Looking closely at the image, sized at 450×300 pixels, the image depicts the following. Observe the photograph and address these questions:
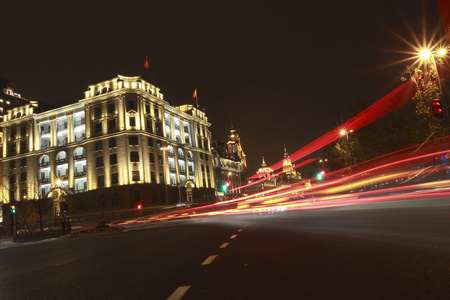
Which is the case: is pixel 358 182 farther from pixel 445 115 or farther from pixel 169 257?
pixel 169 257

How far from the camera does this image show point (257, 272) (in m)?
5.70

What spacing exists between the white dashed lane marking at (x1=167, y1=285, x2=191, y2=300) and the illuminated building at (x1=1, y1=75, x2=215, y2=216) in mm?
50036

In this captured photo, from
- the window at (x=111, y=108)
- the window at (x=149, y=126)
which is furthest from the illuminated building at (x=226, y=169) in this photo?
the window at (x=111, y=108)

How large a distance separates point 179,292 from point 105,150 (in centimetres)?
6102

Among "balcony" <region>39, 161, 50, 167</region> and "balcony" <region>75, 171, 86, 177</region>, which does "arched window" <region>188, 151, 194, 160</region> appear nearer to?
"balcony" <region>75, 171, 86, 177</region>

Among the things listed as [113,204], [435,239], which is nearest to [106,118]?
[113,204]

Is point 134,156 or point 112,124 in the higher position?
point 112,124

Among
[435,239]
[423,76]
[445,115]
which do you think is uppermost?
[423,76]

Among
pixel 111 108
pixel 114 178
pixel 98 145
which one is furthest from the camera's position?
pixel 98 145

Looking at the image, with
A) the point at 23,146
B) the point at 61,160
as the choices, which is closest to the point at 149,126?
the point at 61,160

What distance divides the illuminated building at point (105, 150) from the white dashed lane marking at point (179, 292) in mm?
50036

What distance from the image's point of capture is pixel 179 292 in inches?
183

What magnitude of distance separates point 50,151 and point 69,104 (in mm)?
9674

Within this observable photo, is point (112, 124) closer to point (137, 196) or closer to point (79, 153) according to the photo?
point (79, 153)
